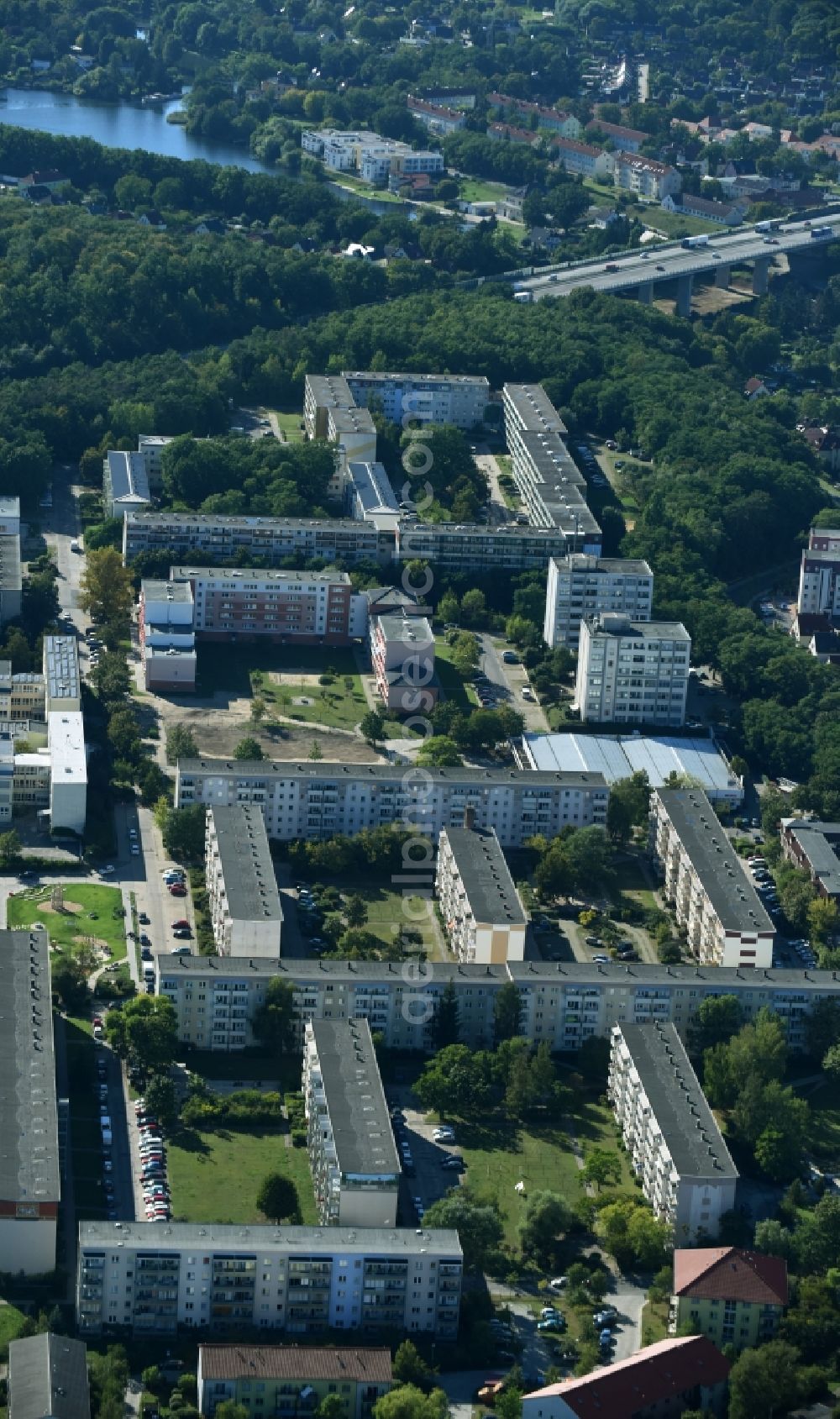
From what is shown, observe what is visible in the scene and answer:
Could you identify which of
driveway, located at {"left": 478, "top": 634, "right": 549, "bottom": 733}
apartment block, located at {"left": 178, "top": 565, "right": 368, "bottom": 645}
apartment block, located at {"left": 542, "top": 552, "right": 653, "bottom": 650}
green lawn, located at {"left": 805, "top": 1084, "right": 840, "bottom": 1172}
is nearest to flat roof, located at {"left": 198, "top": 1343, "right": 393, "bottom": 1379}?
green lawn, located at {"left": 805, "top": 1084, "right": 840, "bottom": 1172}

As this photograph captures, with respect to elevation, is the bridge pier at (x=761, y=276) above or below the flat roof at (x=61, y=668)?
below

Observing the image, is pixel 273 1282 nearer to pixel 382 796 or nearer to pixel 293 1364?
pixel 293 1364

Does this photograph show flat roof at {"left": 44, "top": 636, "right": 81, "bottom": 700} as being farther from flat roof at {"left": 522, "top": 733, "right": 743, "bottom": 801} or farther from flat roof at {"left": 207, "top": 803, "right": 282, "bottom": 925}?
flat roof at {"left": 522, "top": 733, "right": 743, "bottom": 801}

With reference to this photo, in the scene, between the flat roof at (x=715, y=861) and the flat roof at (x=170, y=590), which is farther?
the flat roof at (x=170, y=590)

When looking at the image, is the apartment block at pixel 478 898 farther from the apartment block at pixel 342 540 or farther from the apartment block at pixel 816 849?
the apartment block at pixel 342 540

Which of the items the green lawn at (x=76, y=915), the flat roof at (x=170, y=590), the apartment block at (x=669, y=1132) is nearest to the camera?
the apartment block at (x=669, y=1132)

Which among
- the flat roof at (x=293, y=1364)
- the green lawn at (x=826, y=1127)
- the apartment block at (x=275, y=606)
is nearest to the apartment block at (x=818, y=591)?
the apartment block at (x=275, y=606)

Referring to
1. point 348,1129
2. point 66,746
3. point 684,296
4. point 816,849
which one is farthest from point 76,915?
point 684,296
